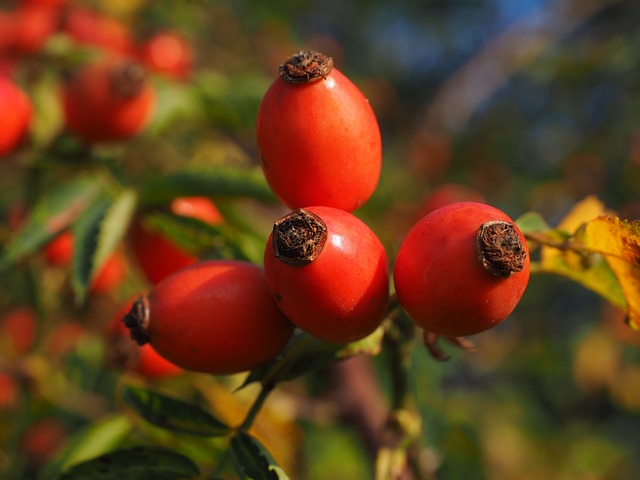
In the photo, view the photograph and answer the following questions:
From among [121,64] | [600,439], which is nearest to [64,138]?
[121,64]

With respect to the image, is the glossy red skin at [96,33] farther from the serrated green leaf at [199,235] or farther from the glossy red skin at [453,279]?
the glossy red skin at [453,279]

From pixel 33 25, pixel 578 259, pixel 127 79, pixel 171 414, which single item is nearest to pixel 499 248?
pixel 578 259

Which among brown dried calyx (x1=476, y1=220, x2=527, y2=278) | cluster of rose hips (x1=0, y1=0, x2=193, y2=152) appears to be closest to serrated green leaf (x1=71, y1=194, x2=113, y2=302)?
cluster of rose hips (x1=0, y1=0, x2=193, y2=152)

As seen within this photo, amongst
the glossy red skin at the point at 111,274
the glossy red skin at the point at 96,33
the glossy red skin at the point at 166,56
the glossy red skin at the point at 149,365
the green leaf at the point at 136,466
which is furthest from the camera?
the glossy red skin at the point at 166,56

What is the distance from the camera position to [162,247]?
6.92 feet

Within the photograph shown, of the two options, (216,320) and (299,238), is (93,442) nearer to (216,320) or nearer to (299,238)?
(216,320)

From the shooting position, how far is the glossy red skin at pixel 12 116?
2084 millimetres

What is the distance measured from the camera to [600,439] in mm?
4438

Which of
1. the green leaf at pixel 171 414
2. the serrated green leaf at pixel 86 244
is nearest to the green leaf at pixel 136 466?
the green leaf at pixel 171 414

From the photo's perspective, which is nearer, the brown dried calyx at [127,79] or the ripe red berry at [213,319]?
the ripe red berry at [213,319]

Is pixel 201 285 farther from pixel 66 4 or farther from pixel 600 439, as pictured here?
pixel 600 439

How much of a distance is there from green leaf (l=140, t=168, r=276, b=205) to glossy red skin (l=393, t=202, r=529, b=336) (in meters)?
0.80

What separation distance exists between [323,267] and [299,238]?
0.07m

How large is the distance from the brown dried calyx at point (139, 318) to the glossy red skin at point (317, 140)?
0.32m
